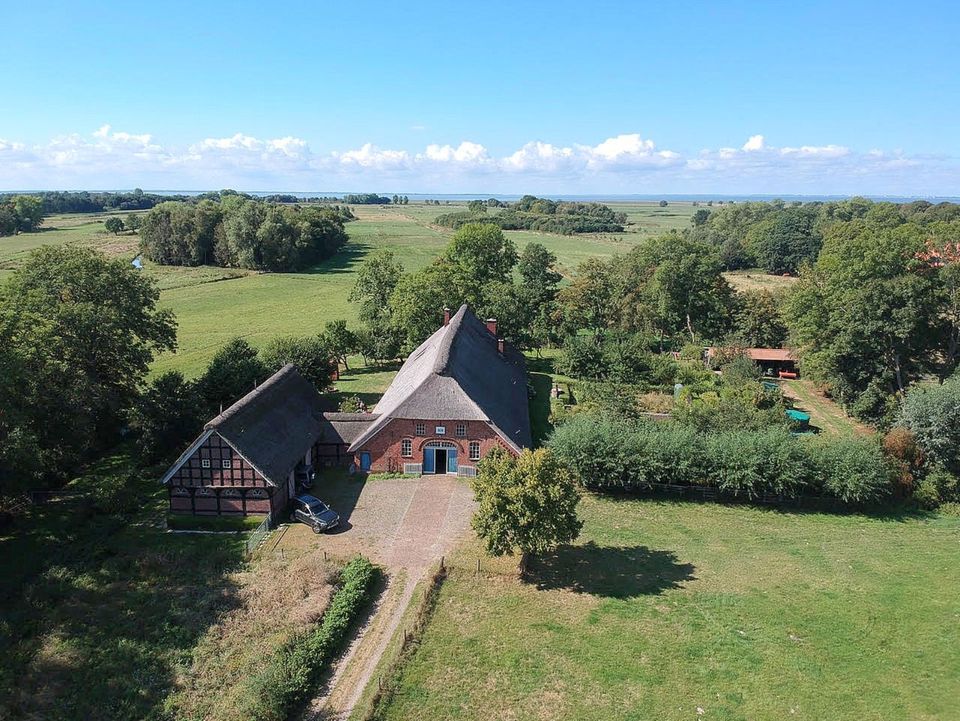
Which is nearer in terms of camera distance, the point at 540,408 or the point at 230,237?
the point at 540,408

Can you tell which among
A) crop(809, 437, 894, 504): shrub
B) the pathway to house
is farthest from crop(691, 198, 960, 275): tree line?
the pathway to house

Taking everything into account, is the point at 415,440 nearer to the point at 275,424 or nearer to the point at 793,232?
the point at 275,424

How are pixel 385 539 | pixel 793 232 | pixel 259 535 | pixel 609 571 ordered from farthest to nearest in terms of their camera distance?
pixel 793 232
pixel 385 539
pixel 259 535
pixel 609 571

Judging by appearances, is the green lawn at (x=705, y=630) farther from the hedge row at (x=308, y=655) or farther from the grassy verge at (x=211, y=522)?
the grassy verge at (x=211, y=522)

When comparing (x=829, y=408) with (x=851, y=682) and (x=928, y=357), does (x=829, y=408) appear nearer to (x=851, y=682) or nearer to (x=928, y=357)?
(x=928, y=357)

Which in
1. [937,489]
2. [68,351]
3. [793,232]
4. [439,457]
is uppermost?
[793,232]

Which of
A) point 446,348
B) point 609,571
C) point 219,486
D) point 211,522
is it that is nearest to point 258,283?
point 446,348

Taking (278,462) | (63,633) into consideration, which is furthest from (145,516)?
(63,633)
